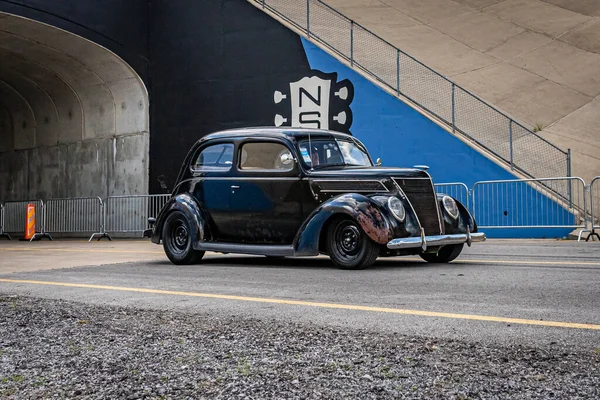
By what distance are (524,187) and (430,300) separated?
1088 cm

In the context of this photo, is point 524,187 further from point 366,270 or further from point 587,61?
point 587,61

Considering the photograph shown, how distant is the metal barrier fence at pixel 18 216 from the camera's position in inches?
930

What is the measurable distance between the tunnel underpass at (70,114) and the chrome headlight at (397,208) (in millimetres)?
14165

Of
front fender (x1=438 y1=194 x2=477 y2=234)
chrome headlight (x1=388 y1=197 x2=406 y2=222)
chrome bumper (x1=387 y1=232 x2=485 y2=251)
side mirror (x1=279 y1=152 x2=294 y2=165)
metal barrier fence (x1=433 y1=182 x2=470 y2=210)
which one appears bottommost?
chrome bumper (x1=387 y1=232 x2=485 y2=251)

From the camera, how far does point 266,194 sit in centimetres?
951

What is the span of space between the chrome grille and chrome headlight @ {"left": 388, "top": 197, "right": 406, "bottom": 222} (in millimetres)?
222

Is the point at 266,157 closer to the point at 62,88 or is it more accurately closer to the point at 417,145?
the point at 417,145

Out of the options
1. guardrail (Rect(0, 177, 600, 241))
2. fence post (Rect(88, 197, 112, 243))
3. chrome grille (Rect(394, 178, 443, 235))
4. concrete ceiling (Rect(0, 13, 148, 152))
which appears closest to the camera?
chrome grille (Rect(394, 178, 443, 235))

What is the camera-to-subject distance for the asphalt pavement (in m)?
4.73

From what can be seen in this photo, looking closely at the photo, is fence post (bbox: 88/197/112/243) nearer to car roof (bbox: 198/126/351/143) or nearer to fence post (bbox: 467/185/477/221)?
fence post (bbox: 467/185/477/221)

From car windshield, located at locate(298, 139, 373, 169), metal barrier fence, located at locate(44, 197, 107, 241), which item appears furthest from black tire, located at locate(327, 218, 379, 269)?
metal barrier fence, located at locate(44, 197, 107, 241)

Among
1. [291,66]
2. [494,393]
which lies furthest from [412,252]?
[291,66]

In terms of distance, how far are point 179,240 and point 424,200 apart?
3.57 m

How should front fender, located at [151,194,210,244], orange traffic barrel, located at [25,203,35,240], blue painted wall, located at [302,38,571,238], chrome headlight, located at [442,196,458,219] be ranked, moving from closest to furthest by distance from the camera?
chrome headlight, located at [442,196,458,219], front fender, located at [151,194,210,244], blue painted wall, located at [302,38,571,238], orange traffic barrel, located at [25,203,35,240]
